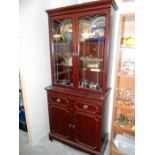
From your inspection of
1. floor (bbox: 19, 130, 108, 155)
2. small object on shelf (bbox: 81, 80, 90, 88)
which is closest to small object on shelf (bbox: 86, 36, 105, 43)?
small object on shelf (bbox: 81, 80, 90, 88)

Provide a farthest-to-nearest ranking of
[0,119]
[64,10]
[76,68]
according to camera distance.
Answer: [76,68]
[64,10]
[0,119]

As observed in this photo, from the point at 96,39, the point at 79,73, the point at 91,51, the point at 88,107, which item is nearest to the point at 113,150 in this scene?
the point at 88,107

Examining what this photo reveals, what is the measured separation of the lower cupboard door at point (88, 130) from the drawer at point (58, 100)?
219mm

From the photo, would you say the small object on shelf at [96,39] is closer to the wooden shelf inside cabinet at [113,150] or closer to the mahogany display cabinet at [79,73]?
the mahogany display cabinet at [79,73]

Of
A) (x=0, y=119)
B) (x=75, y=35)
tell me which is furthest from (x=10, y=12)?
(x=75, y=35)

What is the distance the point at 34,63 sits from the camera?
1798 millimetres

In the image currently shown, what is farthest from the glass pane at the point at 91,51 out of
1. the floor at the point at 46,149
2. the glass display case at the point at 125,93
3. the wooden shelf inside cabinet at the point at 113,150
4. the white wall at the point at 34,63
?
the floor at the point at 46,149

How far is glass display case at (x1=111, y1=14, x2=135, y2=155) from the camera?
1579 mm

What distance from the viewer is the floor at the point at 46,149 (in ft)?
6.00

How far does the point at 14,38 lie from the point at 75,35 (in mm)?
1227

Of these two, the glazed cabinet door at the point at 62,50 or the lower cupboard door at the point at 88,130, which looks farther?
the glazed cabinet door at the point at 62,50
